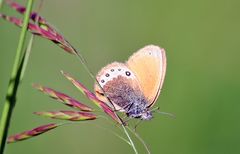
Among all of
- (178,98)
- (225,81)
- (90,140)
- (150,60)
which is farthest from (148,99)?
(225,81)

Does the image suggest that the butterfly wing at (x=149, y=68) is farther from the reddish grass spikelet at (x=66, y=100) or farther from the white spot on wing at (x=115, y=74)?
the reddish grass spikelet at (x=66, y=100)

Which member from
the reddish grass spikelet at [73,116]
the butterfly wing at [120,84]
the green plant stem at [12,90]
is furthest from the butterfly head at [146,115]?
the green plant stem at [12,90]

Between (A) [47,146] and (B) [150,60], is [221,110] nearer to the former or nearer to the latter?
(A) [47,146]

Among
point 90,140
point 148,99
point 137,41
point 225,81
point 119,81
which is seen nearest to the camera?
point 148,99

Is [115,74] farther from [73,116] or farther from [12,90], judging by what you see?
[12,90]

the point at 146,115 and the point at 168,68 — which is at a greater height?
the point at 168,68

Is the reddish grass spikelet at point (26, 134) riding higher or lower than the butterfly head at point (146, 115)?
lower

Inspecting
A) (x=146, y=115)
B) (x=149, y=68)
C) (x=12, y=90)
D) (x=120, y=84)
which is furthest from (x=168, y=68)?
(x=12, y=90)
